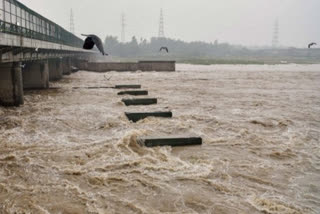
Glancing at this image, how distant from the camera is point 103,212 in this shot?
789cm

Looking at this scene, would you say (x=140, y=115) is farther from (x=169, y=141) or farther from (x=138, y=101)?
(x=138, y=101)

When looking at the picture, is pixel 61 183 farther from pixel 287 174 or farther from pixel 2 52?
pixel 2 52

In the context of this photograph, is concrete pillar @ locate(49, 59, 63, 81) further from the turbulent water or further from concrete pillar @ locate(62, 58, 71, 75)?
the turbulent water

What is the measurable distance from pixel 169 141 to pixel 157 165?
251 cm

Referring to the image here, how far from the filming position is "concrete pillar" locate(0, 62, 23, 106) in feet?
75.8

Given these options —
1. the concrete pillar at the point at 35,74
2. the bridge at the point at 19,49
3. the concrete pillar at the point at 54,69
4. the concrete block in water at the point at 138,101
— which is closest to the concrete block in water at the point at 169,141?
the bridge at the point at 19,49

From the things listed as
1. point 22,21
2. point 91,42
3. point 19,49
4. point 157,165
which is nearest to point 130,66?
point 22,21

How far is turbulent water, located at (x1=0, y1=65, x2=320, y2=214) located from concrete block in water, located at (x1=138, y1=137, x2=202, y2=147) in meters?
0.43

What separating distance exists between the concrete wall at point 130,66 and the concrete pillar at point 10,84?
43.7 m

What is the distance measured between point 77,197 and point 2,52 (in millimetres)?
13834

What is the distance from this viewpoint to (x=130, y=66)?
6838 centimetres

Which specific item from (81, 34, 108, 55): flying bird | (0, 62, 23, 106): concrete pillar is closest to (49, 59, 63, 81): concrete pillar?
(0, 62, 23, 106): concrete pillar

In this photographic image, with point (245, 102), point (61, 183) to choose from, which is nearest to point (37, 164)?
point (61, 183)

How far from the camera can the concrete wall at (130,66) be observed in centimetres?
6731
